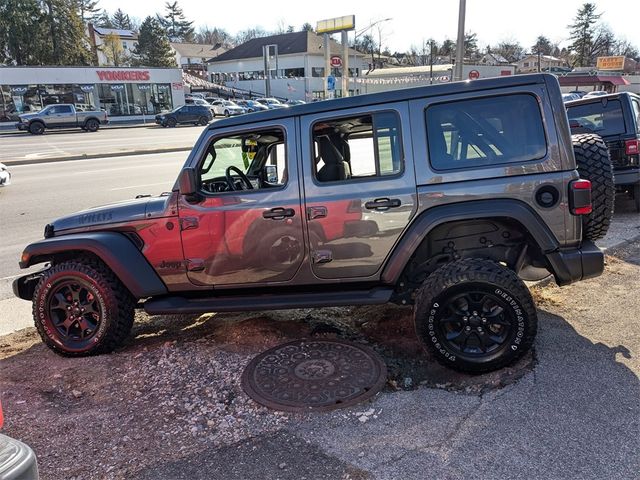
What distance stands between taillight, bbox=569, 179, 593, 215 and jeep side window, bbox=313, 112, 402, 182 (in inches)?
45.5

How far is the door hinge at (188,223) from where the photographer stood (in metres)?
3.90

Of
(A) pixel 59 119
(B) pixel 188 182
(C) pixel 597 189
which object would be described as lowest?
(C) pixel 597 189

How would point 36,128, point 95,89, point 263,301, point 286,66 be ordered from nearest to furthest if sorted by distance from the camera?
point 263,301 → point 36,128 → point 95,89 → point 286,66

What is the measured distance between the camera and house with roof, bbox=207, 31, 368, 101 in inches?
2751

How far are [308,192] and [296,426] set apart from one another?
162 cm

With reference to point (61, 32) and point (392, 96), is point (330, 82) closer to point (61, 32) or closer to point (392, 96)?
point (392, 96)

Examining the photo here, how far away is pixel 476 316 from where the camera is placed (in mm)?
3516

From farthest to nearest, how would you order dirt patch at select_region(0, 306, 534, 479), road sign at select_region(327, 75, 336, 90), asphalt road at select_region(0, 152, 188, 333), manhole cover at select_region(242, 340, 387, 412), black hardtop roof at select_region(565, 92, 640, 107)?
road sign at select_region(327, 75, 336, 90) < black hardtop roof at select_region(565, 92, 640, 107) < asphalt road at select_region(0, 152, 188, 333) < manhole cover at select_region(242, 340, 387, 412) < dirt patch at select_region(0, 306, 534, 479)

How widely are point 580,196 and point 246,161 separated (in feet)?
8.29

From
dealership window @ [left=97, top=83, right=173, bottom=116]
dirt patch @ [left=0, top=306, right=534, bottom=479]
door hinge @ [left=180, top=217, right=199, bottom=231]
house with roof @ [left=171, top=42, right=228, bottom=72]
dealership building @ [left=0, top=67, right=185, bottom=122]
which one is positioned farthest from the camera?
house with roof @ [left=171, top=42, right=228, bottom=72]

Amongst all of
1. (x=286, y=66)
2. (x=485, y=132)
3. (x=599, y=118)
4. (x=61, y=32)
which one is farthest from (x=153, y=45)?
(x=485, y=132)

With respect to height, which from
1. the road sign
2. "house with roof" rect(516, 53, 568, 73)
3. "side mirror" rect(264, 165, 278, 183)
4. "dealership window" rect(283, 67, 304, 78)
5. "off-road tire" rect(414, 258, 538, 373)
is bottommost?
"off-road tire" rect(414, 258, 538, 373)

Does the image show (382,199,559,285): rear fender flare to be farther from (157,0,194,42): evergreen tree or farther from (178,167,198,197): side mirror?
(157,0,194,42): evergreen tree

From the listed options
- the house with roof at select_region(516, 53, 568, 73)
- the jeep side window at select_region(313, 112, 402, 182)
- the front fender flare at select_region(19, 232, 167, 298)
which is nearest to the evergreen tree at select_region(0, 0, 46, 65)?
the front fender flare at select_region(19, 232, 167, 298)
